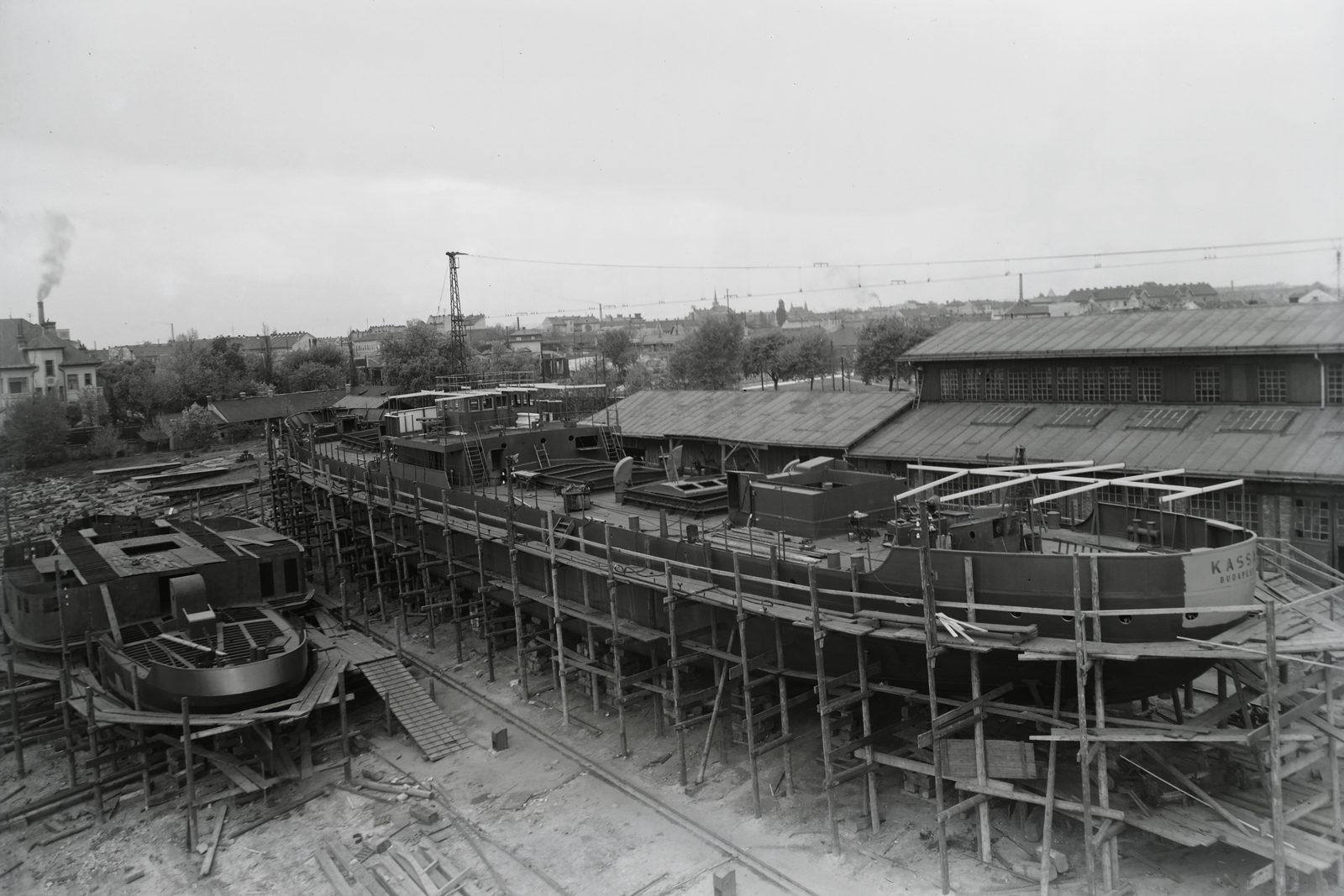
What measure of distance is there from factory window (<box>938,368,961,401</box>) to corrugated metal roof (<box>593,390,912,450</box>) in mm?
1237

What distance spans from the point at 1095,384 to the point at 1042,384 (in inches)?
64.0

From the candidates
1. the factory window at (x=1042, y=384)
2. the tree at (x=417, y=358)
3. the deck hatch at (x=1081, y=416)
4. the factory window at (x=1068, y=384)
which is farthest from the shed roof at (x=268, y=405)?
the deck hatch at (x=1081, y=416)

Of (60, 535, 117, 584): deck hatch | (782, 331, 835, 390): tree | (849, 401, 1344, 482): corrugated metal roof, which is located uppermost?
(782, 331, 835, 390): tree

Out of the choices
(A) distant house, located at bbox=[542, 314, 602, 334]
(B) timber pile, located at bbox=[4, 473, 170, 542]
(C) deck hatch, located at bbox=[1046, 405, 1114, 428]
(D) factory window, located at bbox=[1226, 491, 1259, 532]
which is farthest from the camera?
(A) distant house, located at bbox=[542, 314, 602, 334]

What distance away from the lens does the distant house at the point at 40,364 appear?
149 ft

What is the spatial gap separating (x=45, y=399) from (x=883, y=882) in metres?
53.4

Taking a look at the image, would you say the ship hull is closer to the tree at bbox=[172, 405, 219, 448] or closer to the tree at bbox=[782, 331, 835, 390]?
the tree at bbox=[782, 331, 835, 390]

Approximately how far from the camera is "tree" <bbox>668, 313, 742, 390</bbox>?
216 feet

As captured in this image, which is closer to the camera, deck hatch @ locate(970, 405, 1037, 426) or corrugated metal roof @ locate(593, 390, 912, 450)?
deck hatch @ locate(970, 405, 1037, 426)

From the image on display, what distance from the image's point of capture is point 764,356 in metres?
65.9

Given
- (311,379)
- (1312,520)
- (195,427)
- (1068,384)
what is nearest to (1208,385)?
(1068,384)

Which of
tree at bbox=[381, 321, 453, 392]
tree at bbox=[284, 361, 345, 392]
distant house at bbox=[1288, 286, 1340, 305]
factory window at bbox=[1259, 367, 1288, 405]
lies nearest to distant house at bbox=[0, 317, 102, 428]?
tree at bbox=[284, 361, 345, 392]

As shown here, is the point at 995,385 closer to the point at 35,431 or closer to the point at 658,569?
the point at 658,569

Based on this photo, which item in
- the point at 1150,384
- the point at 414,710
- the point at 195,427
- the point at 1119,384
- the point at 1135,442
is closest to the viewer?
the point at 414,710
